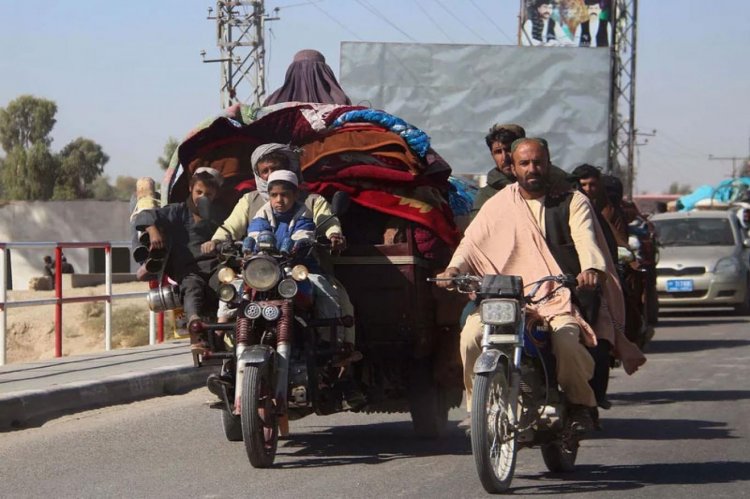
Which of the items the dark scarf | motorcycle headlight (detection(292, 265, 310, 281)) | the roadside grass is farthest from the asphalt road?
the roadside grass

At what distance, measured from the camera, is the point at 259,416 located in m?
6.86

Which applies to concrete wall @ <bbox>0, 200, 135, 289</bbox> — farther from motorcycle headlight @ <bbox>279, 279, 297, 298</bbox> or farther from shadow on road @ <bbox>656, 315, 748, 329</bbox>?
motorcycle headlight @ <bbox>279, 279, 297, 298</bbox>

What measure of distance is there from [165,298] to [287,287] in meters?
1.29

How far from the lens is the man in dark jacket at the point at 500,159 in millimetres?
8648

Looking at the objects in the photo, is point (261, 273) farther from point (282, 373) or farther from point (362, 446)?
point (362, 446)

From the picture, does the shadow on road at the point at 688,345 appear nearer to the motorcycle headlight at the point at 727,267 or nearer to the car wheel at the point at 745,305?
the motorcycle headlight at the point at 727,267

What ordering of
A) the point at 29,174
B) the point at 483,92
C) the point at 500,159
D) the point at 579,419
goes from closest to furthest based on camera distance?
1. the point at 579,419
2. the point at 500,159
3. the point at 483,92
4. the point at 29,174

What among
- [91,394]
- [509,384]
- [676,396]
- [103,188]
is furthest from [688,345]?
[103,188]

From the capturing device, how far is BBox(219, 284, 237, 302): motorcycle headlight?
716 cm

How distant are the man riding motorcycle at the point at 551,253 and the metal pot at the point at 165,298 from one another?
2060mm

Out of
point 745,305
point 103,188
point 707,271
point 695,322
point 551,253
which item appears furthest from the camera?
point 103,188

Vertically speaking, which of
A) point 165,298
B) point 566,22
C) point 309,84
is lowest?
point 165,298

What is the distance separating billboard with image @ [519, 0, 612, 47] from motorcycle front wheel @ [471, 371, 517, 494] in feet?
125

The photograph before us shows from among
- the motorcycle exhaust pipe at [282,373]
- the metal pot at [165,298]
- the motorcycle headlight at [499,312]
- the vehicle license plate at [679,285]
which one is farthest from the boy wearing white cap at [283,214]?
the vehicle license plate at [679,285]
